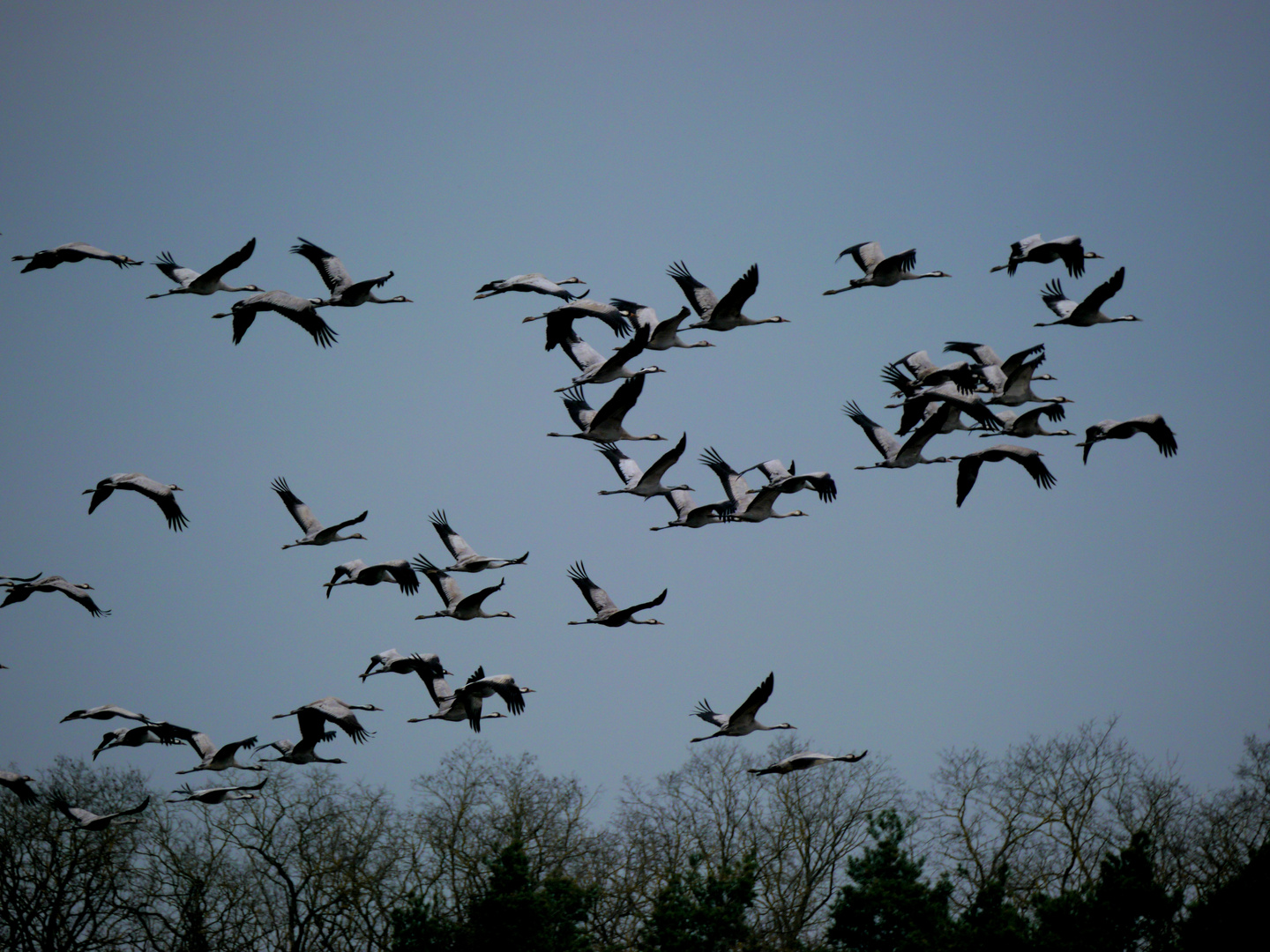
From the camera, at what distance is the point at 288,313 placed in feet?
74.9

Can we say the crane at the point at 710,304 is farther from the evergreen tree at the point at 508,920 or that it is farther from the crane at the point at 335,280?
the evergreen tree at the point at 508,920

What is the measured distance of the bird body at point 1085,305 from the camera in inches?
982

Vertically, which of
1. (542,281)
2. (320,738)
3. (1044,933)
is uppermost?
(542,281)

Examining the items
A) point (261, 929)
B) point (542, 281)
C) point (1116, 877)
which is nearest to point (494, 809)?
point (261, 929)

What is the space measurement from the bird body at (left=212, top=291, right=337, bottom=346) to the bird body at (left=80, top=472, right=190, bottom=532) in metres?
3.74

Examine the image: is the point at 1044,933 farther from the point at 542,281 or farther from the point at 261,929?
the point at 261,929

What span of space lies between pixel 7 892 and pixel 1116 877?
3410 centimetres

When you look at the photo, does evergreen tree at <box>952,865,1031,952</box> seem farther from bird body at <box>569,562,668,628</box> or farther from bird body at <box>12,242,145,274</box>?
bird body at <box>12,242,145,274</box>

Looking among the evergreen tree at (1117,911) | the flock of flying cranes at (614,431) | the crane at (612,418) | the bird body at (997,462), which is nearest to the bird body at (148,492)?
the flock of flying cranes at (614,431)

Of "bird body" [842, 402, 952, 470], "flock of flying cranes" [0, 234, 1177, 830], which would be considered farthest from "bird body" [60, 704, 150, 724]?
"bird body" [842, 402, 952, 470]

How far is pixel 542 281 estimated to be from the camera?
2516 centimetres

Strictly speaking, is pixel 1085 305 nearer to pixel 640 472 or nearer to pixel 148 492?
pixel 640 472

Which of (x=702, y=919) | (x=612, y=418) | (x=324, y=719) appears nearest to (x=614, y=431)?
(x=612, y=418)

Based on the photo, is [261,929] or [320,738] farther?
[261,929]
